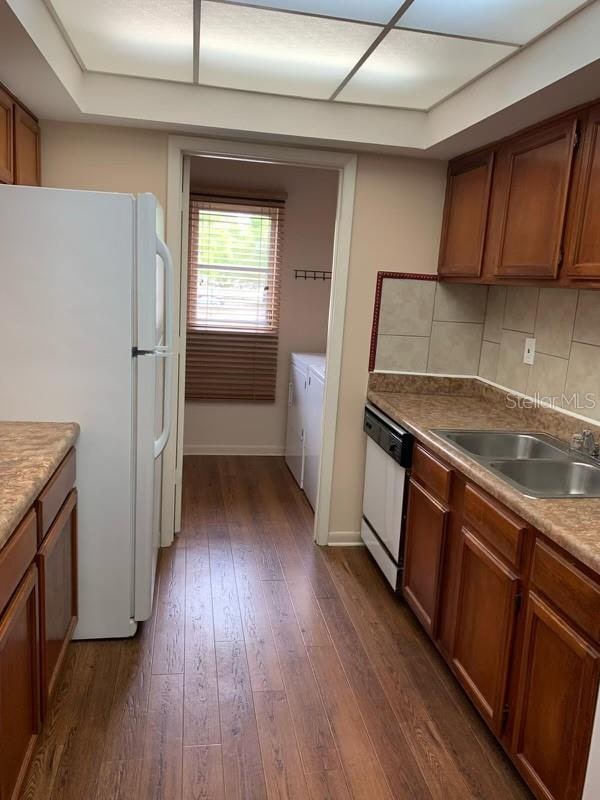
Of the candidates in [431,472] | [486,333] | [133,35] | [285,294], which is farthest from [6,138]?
[285,294]

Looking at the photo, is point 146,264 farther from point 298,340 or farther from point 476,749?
point 298,340

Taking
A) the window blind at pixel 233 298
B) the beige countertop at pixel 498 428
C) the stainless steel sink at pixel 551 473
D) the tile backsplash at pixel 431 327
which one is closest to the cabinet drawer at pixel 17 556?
the beige countertop at pixel 498 428

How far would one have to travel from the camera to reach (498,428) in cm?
268

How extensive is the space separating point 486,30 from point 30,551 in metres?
2.10

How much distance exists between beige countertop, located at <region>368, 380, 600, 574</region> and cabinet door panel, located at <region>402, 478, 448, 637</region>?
0.24 meters

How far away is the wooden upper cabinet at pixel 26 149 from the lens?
8.25 feet

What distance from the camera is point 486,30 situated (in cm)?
206

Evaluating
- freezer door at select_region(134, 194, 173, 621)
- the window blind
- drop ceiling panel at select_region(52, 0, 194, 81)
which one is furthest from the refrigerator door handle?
the window blind

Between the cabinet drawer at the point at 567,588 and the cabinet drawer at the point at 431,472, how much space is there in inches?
24.6

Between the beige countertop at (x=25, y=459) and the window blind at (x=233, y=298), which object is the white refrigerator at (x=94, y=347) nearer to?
the beige countertop at (x=25, y=459)

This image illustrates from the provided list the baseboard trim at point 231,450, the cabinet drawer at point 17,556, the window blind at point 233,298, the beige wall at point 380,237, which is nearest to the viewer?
the cabinet drawer at point 17,556

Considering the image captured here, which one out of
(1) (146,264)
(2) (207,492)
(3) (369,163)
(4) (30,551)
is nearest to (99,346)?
(1) (146,264)

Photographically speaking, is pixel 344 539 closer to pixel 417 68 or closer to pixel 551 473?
pixel 551 473

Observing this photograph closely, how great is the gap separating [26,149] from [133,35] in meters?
0.71
